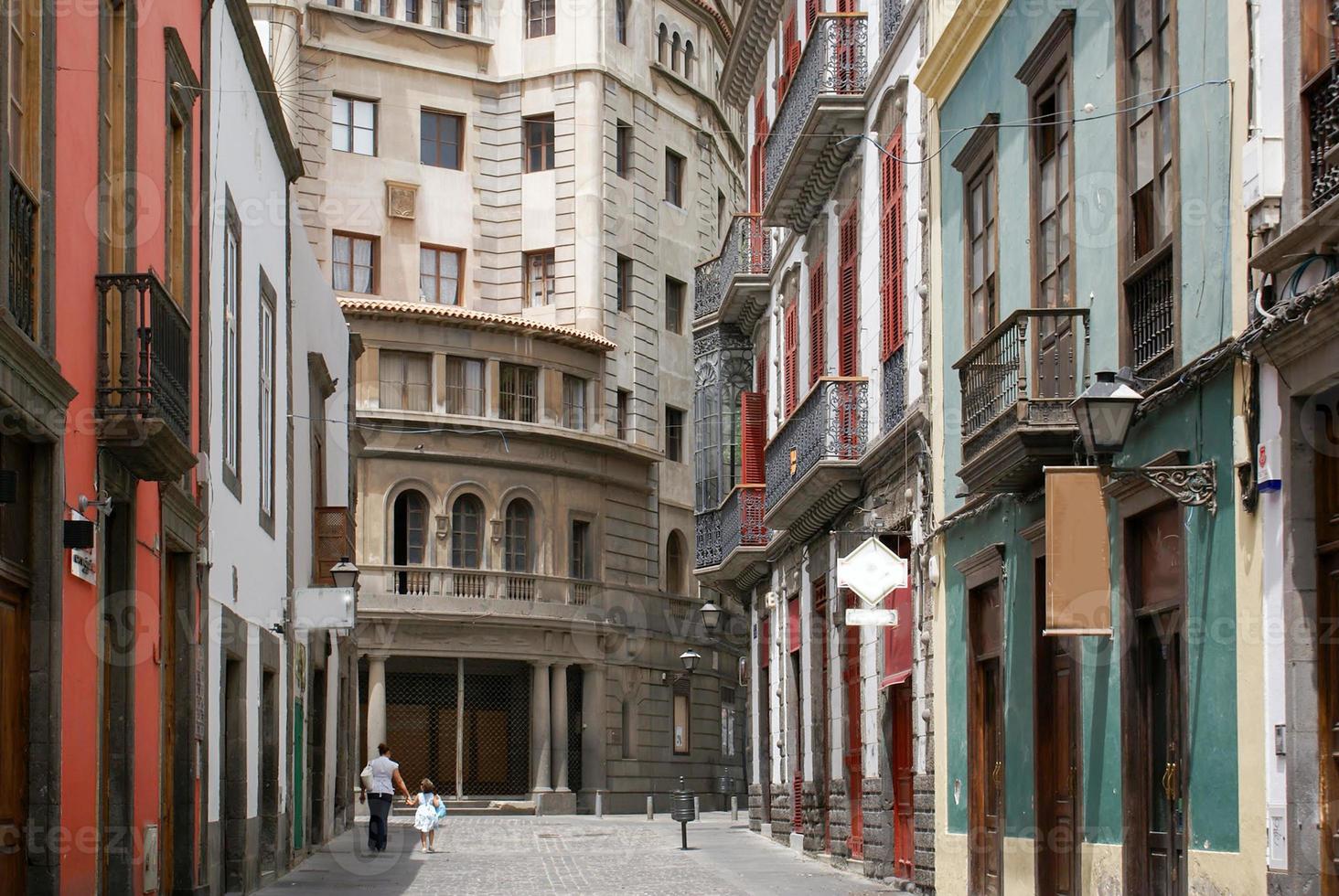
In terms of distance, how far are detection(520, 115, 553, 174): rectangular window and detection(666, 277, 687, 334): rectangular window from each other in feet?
15.6

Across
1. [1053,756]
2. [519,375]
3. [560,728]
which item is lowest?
[560,728]

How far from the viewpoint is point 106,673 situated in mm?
13164

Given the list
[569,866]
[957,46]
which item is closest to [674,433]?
[569,866]

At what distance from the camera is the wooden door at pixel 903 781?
781 inches

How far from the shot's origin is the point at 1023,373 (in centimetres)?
1354

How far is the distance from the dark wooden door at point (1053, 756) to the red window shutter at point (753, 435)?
14.9 metres

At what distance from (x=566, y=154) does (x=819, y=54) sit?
88.8ft

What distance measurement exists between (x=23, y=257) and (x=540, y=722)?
35.6 m

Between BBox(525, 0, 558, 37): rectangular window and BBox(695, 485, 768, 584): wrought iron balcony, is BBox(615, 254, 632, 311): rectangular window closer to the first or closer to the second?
BBox(525, 0, 558, 37): rectangular window

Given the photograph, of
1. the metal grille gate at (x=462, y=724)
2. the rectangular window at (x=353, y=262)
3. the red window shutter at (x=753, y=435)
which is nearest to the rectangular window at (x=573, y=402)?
the rectangular window at (x=353, y=262)

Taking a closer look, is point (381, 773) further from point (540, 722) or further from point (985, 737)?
point (540, 722)

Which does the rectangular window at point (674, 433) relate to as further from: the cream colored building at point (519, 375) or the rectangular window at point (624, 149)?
the rectangular window at point (624, 149)

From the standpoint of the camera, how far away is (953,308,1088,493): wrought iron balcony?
13320mm

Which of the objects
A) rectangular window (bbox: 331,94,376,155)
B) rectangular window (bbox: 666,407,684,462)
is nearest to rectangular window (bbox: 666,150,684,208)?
rectangular window (bbox: 666,407,684,462)
